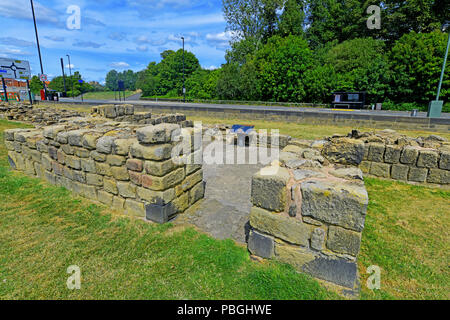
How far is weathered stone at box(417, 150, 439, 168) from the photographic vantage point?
5.47 meters

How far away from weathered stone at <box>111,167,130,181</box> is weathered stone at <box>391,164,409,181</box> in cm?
607

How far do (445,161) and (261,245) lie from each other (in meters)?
5.15

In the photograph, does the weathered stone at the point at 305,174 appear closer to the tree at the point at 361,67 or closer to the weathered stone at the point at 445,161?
the weathered stone at the point at 445,161

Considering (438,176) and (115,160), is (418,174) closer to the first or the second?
(438,176)

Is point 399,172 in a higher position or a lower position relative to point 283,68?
lower

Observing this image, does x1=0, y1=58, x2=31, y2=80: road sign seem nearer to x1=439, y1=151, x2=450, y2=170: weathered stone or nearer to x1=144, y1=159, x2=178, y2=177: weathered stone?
x1=144, y1=159, x2=178, y2=177: weathered stone

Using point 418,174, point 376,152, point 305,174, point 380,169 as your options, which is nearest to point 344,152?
point 305,174

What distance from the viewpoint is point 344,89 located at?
27.0m

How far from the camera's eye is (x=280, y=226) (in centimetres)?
280

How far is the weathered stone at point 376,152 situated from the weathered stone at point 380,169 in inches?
5.1

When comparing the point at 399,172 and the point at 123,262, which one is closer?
the point at 123,262

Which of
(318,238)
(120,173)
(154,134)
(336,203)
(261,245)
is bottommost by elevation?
(261,245)

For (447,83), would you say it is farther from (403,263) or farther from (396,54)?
(403,263)
